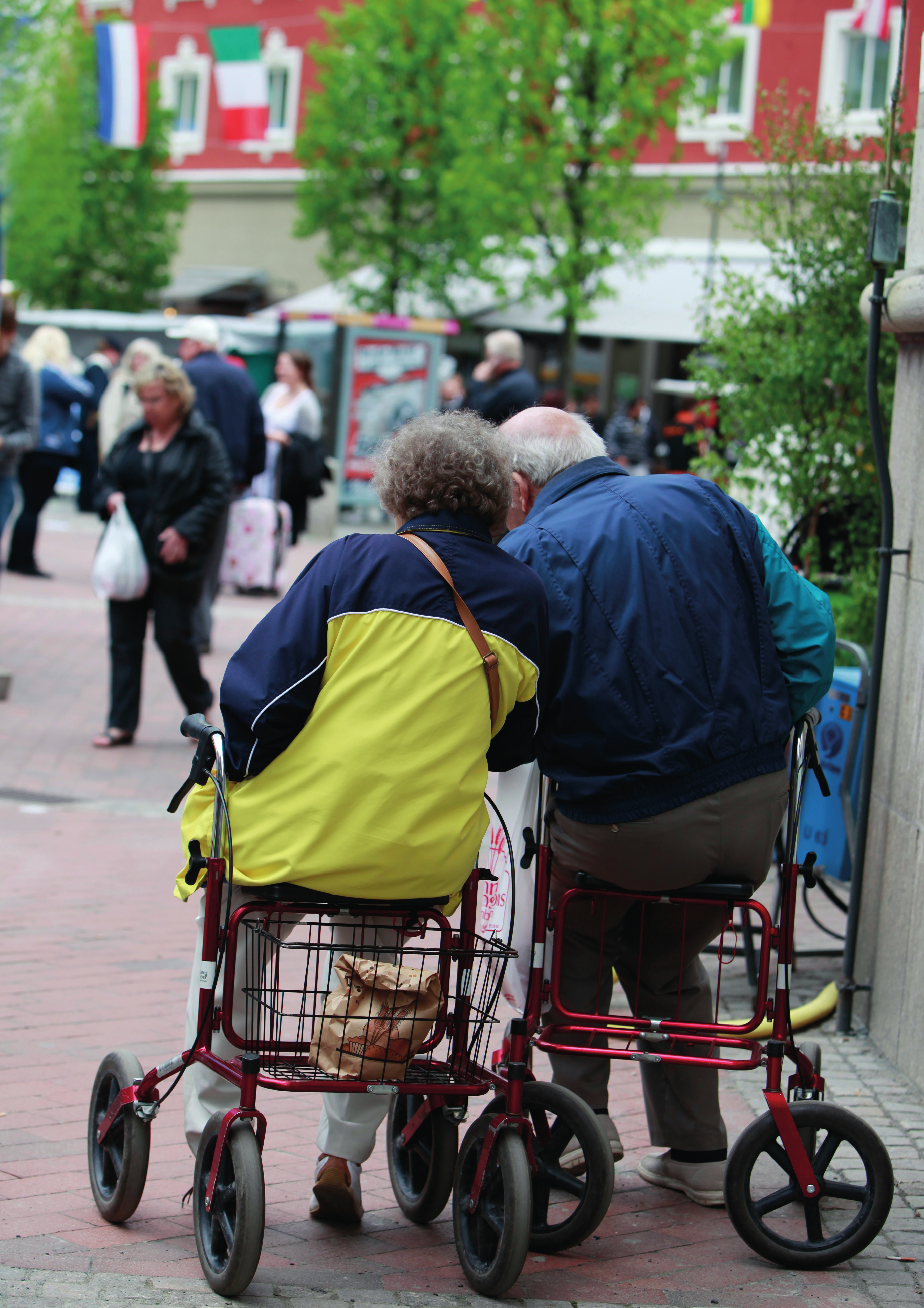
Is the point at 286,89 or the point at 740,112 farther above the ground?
the point at 286,89

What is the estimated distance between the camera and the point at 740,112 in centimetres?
2836

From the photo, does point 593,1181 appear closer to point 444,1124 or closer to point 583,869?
point 444,1124

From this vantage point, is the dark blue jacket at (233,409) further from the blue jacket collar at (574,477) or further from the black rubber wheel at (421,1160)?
the black rubber wheel at (421,1160)

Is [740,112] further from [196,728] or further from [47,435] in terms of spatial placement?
[196,728]

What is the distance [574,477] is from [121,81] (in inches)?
947

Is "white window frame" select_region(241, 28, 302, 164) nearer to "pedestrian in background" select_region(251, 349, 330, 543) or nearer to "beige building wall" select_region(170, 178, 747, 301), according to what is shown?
"beige building wall" select_region(170, 178, 747, 301)

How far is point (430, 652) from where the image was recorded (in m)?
3.24

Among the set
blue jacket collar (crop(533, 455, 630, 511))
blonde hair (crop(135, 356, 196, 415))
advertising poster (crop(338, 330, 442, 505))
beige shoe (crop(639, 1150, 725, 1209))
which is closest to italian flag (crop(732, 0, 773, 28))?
advertising poster (crop(338, 330, 442, 505))

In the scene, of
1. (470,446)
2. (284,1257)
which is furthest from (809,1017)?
(470,446)

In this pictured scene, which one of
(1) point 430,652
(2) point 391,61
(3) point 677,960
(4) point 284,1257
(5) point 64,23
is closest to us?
(1) point 430,652

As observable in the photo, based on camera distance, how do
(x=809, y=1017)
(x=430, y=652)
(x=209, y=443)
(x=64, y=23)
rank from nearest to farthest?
(x=430, y=652) < (x=809, y=1017) < (x=209, y=443) < (x=64, y=23)

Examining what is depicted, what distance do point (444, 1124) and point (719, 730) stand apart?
1006mm

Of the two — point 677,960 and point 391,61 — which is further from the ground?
point 391,61

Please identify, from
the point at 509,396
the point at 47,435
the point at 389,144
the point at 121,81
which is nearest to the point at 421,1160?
the point at 509,396
